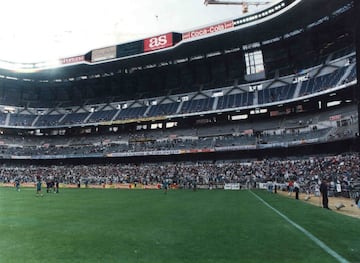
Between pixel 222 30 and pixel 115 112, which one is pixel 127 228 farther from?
pixel 115 112

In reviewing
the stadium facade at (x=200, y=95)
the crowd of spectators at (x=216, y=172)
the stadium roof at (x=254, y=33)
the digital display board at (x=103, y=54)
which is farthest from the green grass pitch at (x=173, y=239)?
the digital display board at (x=103, y=54)

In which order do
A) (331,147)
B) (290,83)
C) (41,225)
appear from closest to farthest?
(41,225), (331,147), (290,83)

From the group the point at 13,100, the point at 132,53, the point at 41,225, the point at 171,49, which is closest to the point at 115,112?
the point at 132,53

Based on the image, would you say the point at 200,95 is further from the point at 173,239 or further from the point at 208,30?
the point at 173,239

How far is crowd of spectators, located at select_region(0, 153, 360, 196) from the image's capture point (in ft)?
119

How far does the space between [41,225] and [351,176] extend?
29.5m

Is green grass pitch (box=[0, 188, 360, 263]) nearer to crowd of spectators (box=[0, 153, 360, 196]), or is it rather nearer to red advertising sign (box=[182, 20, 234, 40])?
crowd of spectators (box=[0, 153, 360, 196])

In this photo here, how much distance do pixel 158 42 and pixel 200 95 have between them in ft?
46.8

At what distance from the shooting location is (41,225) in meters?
12.4

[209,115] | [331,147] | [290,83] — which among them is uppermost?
[290,83]

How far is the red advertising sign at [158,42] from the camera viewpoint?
61031mm

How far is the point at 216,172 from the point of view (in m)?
50.3

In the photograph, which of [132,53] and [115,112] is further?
[115,112]

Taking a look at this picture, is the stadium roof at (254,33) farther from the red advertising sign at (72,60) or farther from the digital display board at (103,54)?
the digital display board at (103,54)
